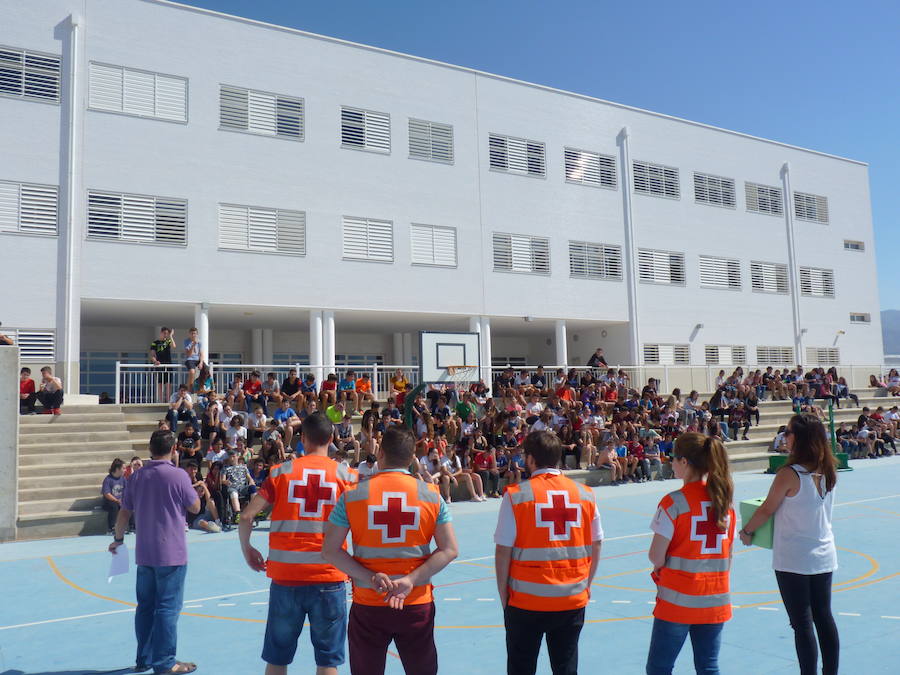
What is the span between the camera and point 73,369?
19.7m

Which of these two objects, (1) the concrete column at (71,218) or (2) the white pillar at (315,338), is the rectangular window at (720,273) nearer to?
(2) the white pillar at (315,338)

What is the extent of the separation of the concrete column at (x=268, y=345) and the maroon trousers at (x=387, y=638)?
23892 millimetres

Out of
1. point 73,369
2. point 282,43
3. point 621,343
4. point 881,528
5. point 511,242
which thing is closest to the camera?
point 881,528

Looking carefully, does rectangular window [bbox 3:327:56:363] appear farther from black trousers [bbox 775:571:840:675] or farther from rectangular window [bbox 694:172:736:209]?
rectangular window [bbox 694:172:736:209]

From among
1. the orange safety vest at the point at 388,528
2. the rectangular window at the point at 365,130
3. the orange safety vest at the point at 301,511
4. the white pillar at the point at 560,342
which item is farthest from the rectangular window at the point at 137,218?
the orange safety vest at the point at 388,528

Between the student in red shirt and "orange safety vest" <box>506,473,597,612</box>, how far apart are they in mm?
15988

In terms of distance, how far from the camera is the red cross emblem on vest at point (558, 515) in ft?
13.3

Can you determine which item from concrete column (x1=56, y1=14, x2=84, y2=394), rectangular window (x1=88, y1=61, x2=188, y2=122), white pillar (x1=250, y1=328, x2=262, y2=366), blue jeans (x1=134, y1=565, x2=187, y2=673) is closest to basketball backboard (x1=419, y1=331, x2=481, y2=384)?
white pillar (x1=250, y1=328, x2=262, y2=366)

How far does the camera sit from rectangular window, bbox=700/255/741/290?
103 ft

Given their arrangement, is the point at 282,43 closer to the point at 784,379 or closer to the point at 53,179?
the point at 53,179

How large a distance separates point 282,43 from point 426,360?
11054 millimetres

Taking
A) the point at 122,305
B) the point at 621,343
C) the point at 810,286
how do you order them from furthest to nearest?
1. the point at 810,286
2. the point at 621,343
3. the point at 122,305

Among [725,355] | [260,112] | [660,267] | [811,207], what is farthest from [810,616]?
[811,207]

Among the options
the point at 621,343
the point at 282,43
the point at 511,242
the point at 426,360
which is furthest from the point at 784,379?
the point at 282,43
